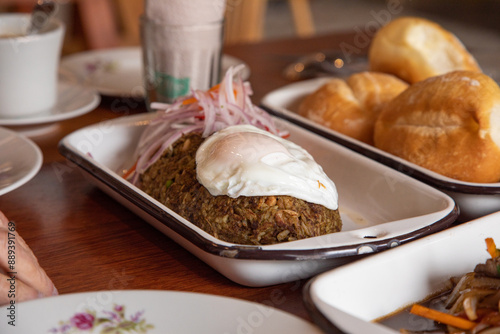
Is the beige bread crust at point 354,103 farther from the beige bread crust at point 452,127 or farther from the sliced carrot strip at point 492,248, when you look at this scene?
the sliced carrot strip at point 492,248

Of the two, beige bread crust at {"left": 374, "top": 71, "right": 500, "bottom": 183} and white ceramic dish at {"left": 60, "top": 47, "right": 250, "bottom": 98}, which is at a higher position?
beige bread crust at {"left": 374, "top": 71, "right": 500, "bottom": 183}

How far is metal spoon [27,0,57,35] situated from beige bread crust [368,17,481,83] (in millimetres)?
736

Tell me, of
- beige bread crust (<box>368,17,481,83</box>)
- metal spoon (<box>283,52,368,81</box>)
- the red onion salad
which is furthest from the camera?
metal spoon (<box>283,52,368,81</box>)

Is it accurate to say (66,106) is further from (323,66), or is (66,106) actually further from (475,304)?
(475,304)

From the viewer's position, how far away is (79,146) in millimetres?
1111

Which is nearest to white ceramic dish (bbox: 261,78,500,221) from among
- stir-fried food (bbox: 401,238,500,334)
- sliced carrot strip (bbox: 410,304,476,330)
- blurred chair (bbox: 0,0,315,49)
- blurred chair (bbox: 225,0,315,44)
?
stir-fried food (bbox: 401,238,500,334)

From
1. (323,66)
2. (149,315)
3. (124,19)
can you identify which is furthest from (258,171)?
(124,19)

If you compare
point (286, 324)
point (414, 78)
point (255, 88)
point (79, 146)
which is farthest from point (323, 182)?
point (255, 88)

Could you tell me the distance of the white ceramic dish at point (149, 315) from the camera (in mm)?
613

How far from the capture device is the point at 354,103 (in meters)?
1.23

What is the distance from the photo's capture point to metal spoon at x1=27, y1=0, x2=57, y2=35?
1.38 m

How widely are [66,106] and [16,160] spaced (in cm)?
44

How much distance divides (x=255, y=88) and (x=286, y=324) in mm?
1122

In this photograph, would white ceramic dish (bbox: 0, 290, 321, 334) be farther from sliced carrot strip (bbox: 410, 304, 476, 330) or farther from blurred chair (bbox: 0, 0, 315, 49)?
blurred chair (bbox: 0, 0, 315, 49)
